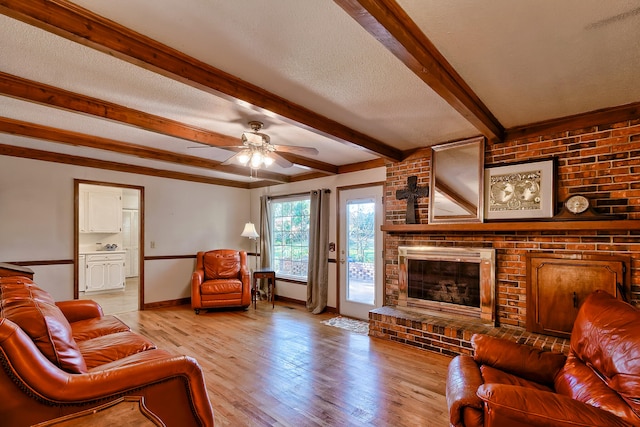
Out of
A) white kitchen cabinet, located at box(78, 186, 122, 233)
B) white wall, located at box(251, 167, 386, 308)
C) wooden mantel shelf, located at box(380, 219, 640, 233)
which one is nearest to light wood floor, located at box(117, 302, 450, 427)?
white wall, located at box(251, 167, 386, 308)

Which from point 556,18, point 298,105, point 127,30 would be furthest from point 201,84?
point 556,18

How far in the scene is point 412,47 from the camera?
5.64 ft

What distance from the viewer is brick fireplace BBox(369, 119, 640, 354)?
105 inches

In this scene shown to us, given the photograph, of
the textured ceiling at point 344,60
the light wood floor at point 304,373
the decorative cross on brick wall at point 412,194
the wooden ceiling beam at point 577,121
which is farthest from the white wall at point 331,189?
the wooden ceiling beam at point 577,121

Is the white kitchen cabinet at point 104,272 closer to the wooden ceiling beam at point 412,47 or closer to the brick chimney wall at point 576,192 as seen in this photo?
the brick chimney wall at point 576,192

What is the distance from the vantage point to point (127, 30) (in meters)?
1.72

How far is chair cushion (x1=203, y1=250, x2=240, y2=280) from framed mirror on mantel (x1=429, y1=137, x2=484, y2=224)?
3.42m

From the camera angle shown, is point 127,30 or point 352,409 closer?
point 127,30

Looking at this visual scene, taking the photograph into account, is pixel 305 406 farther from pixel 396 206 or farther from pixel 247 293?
pixel 247 293

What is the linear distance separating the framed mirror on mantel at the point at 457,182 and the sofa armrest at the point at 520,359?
5.39 ft

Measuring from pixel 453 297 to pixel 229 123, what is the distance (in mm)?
3086

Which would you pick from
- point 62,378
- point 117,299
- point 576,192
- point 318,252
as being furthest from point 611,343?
point 117,299

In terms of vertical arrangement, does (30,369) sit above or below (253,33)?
below

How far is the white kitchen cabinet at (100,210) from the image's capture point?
20.9 ft
